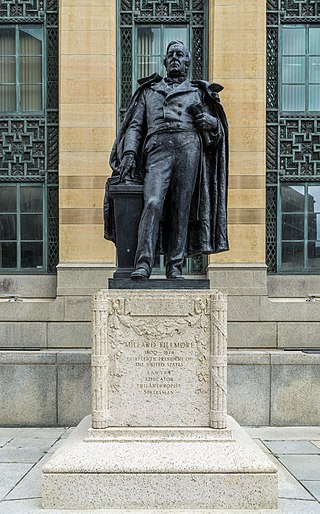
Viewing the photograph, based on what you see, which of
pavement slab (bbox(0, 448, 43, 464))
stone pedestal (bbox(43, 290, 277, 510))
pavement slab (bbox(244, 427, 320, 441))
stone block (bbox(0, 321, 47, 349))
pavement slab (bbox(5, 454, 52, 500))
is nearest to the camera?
stone pedestal (bbox(43, 290, 277, 510))

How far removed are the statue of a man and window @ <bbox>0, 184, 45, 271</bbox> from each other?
22.5 ft

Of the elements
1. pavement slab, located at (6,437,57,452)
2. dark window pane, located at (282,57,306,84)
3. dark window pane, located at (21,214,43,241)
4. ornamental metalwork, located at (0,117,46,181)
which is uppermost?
dark window pane, located at (282,57,306,84)

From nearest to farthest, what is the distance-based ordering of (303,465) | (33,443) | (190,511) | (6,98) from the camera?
(190,511) → (303,465) → (33,443) → (6,98)

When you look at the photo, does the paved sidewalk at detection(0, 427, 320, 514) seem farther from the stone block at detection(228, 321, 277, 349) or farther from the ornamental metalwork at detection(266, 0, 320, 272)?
the ornamental metalwork at detection(266, 0, 320, 272)

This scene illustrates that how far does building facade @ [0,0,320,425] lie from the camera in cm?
1330

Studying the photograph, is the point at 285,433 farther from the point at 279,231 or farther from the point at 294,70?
the point at 294,70

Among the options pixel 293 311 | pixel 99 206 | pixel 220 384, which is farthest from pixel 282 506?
pixel 99 206

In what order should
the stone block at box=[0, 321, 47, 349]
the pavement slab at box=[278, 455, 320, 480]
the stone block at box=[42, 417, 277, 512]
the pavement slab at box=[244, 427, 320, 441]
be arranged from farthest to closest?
the stone block at box=[0, 321, 47, 349], the pavement slab at box=[244, 427, 320, 441], the pavement slab at box=[278, 455, 320, 480], the stone block at box=[42, 417, 277, 512]

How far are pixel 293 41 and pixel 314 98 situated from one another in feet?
4.69

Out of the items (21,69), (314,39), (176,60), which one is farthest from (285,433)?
(21,69)

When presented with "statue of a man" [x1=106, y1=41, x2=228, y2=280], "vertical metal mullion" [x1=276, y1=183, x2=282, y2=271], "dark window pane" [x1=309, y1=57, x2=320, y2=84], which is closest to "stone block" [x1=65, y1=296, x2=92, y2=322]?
"vertical metal mullion" [x1=276, y1=183, x2=282, y2=271]

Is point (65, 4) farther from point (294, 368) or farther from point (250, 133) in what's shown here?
point (294, 368)

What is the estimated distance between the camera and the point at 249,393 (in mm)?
9789

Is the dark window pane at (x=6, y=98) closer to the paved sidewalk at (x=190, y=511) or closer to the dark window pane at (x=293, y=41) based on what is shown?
the dark window pane at (x=293, y=41)
